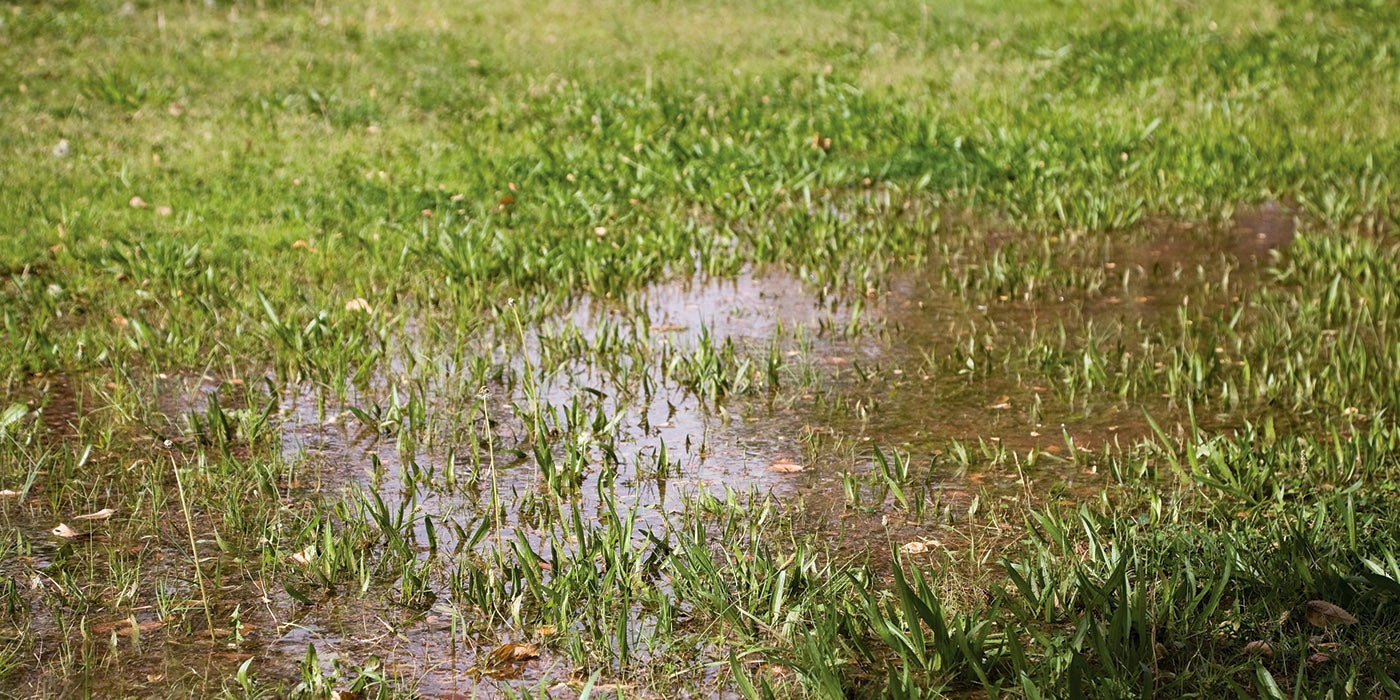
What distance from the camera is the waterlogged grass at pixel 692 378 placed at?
3025 mm

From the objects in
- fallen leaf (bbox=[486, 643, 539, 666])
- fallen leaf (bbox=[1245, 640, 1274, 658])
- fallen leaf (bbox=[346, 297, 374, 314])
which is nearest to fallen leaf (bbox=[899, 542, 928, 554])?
fallen leaf (bbox=[1245, 640, 1274, 658])

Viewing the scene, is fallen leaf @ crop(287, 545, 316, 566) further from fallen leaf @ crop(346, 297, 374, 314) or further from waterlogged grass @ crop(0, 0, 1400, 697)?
fallen leaf @ crop(346, 297, 374, 314)

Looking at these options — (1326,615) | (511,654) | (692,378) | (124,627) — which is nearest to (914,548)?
(1326,615)

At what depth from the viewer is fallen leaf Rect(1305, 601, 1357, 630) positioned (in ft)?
10.0

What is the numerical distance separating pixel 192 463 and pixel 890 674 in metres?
2.41

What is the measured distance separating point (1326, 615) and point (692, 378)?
229cm

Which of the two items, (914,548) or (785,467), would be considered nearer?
(914,548)

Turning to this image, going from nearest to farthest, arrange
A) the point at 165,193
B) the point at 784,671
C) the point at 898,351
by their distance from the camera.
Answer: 1. the point at 784,671
2. the point at 898,351
3. the point at 165,193

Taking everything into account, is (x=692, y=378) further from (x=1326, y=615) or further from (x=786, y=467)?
(x=1326, y=615)

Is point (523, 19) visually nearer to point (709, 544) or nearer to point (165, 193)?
point (165, 193)

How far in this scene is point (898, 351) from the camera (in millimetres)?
5145

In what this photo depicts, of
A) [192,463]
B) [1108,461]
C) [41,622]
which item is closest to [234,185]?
[192,463]

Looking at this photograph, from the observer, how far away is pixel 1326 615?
10.1 ft

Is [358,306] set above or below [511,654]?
above
